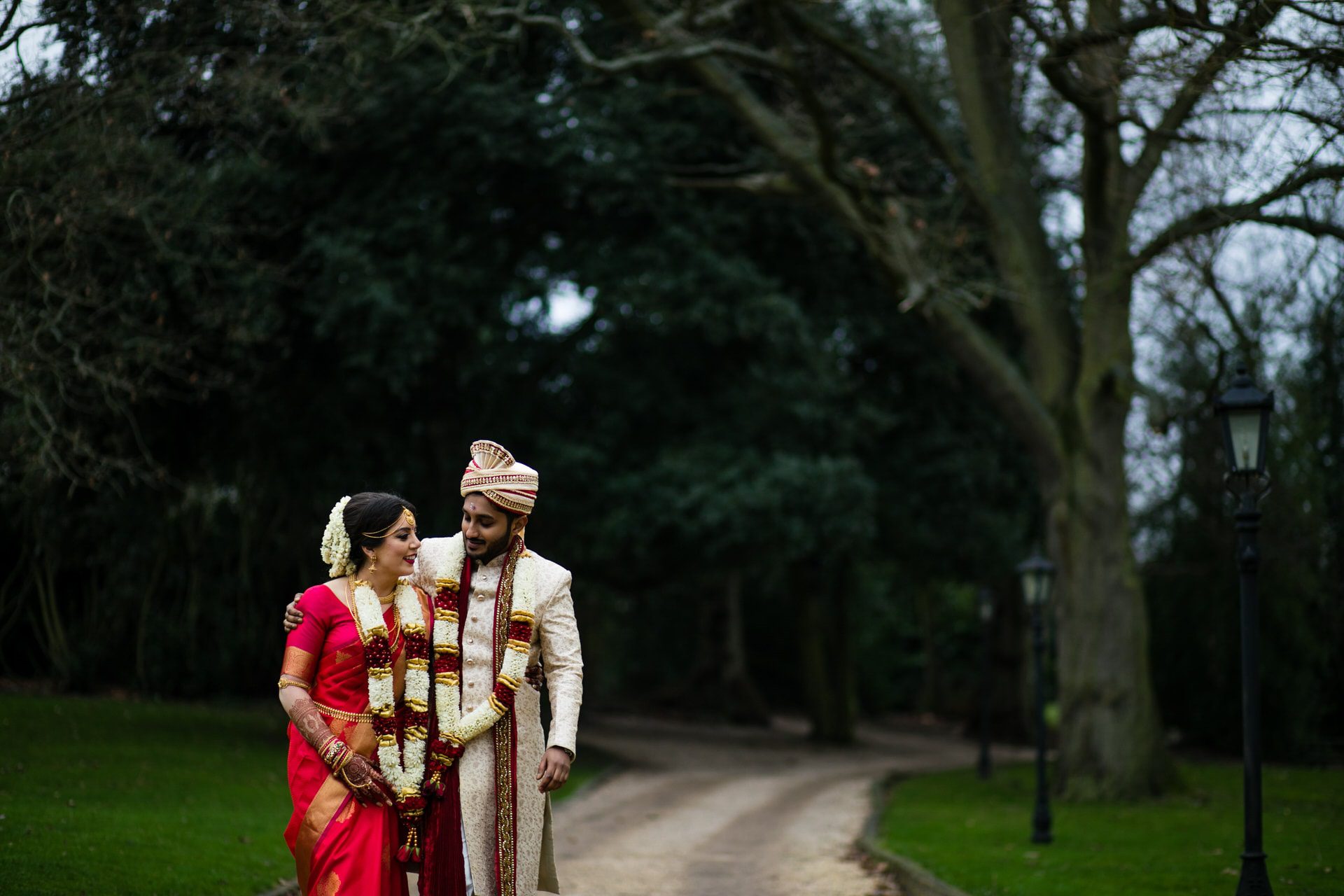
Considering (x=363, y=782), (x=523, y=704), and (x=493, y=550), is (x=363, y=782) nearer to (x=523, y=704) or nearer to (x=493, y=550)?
(x=523, y=704)

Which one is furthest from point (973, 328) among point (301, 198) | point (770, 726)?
point (770, 726)

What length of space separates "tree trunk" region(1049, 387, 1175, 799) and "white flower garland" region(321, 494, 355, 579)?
44.1 feet

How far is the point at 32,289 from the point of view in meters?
11.4

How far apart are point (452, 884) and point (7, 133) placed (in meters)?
7.63

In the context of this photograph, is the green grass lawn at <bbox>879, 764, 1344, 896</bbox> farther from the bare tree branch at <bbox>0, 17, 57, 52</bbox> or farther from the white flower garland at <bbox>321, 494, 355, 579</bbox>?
the bare tree branch at <bbox>0, 17, 57, 52</bbox>

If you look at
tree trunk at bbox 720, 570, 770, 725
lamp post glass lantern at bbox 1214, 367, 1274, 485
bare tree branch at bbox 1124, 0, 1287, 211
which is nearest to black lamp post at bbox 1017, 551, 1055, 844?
bare tree branch at bbox 1124, 0, 1287, 211

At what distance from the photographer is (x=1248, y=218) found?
12.8 metres

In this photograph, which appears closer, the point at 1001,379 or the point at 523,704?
the point at 523,704

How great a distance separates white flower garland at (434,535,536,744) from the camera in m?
5.07

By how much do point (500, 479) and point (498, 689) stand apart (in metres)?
0.79

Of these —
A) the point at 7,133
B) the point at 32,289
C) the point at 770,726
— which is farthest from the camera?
the point at 770,726

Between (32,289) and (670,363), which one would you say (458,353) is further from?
(32,289)

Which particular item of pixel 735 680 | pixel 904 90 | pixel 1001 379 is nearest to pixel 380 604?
pixel 1001 379

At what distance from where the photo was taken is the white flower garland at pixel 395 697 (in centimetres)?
504
